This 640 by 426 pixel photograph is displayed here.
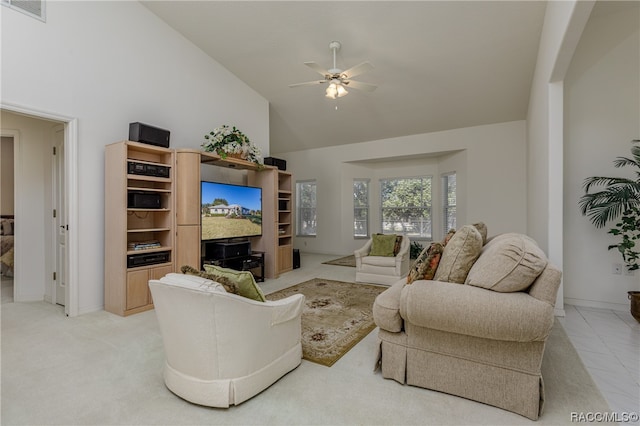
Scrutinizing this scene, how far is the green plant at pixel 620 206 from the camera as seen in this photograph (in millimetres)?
3129

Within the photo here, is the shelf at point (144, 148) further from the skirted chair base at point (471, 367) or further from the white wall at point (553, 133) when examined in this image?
the white wall at point (553, 133)

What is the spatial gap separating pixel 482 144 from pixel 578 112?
2.64 metres

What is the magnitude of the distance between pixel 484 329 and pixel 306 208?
289 inches

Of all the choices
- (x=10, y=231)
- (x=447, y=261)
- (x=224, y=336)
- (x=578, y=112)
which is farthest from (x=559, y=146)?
(x=10, y=231)

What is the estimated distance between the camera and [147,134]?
3.72m

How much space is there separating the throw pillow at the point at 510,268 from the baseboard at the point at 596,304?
103 inches

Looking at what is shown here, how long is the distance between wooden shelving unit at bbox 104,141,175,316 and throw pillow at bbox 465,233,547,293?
3.52 m

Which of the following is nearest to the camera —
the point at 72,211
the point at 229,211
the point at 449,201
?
the point at 72,211

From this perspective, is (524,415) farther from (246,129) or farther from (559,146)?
(246,129)

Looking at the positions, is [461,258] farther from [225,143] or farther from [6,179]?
[6,179]

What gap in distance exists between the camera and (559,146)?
10.4 feet

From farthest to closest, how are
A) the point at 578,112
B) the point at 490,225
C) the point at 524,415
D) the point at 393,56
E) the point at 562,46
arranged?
the point at 490,225 < the point at 393,56 < the point at 578,112 < the point at 562,46 < the point at 524,415

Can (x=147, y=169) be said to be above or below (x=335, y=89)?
below

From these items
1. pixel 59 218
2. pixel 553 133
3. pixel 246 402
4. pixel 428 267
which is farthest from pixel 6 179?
pixel 553 133
